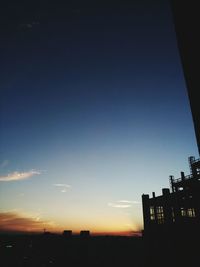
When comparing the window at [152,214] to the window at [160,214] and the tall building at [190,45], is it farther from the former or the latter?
the tall building at [190,45]

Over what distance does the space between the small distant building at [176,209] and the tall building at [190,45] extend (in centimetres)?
2522

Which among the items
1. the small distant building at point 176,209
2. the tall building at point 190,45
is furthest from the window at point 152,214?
the tall building at point 190,45

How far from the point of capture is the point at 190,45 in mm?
3359

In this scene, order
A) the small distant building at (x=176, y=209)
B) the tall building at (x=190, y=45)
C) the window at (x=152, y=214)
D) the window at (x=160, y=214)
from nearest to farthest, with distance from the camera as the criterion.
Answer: the tall building at (x=190, y=45)
the small distant building at (x=176, y=209)
the window at (x=160, y=214)
the window at (x=152, y=214)

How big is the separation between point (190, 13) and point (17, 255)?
112 feet

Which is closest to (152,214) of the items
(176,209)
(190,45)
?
(176,209)

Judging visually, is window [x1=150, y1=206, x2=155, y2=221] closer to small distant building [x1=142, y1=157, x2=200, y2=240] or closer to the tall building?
small distant building [x1=142, y1=157, x2=200, y2=240]

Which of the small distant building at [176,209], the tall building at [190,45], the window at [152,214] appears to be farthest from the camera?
the window at [152,214]

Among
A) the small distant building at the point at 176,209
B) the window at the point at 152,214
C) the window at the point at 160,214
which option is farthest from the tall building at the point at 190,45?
the window at the point at 152,214

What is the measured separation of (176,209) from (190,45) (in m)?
30.9

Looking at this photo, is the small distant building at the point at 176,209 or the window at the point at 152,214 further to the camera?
the window at the point at 152,214

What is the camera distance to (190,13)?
3.38 meters

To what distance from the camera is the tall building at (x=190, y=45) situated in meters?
3.05

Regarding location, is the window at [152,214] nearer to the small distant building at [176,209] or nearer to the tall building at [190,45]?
the small distant building at [176,209]
